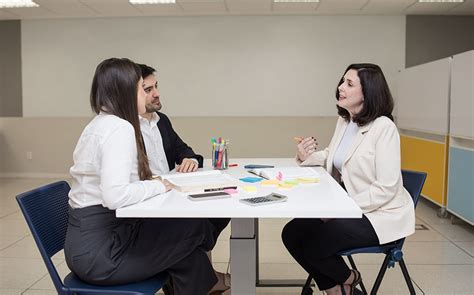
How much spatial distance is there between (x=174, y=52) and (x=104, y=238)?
229 inches

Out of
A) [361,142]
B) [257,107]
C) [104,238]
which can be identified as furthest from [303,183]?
[257,107]

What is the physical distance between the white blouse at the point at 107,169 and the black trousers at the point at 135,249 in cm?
7

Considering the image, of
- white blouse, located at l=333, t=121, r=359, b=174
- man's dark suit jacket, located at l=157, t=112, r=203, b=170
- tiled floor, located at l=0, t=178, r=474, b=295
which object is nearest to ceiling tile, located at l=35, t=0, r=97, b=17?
tiled floor, located at l=0, t=178, r=474, b=295

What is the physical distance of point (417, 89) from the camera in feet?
17.9

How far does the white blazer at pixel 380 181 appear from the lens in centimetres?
208

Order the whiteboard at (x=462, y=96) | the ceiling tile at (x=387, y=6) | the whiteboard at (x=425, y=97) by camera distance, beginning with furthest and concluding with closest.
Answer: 1. the ceiling tile at (x=387, y=6)
2. the whiteboard at (x=425, y=97)
3. the whiteboard at (x=462, y=96)

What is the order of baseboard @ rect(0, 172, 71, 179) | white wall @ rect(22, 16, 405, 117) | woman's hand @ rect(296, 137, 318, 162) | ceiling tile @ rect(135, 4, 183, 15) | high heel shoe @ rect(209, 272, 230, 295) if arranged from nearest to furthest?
high heel shoe @ rect(209, 272, 230, 295) → woman's hand @ rect(296, 137, 318, 162) → ceiling tile @ rect(135, 4, 183, 15) → white wall @ rect(22, 16, 405, 117) → baseboard @ rect(0, 172, 71, 179)

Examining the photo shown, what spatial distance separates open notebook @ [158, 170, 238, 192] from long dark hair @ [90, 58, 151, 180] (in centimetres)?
28

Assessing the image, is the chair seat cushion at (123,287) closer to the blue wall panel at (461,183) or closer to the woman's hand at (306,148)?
the woman's hand at (306,148)

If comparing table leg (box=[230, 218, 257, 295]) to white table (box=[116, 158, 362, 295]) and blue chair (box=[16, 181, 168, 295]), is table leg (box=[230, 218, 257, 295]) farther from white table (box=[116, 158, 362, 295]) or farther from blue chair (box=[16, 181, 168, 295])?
blue chair (box=[16, 181, 168, 295])

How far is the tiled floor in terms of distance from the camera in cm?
294

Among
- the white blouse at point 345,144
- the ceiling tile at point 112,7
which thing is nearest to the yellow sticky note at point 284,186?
the white blouse at point 345,144

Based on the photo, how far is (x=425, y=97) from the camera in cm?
517

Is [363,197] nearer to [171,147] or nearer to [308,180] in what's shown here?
[308,180]
